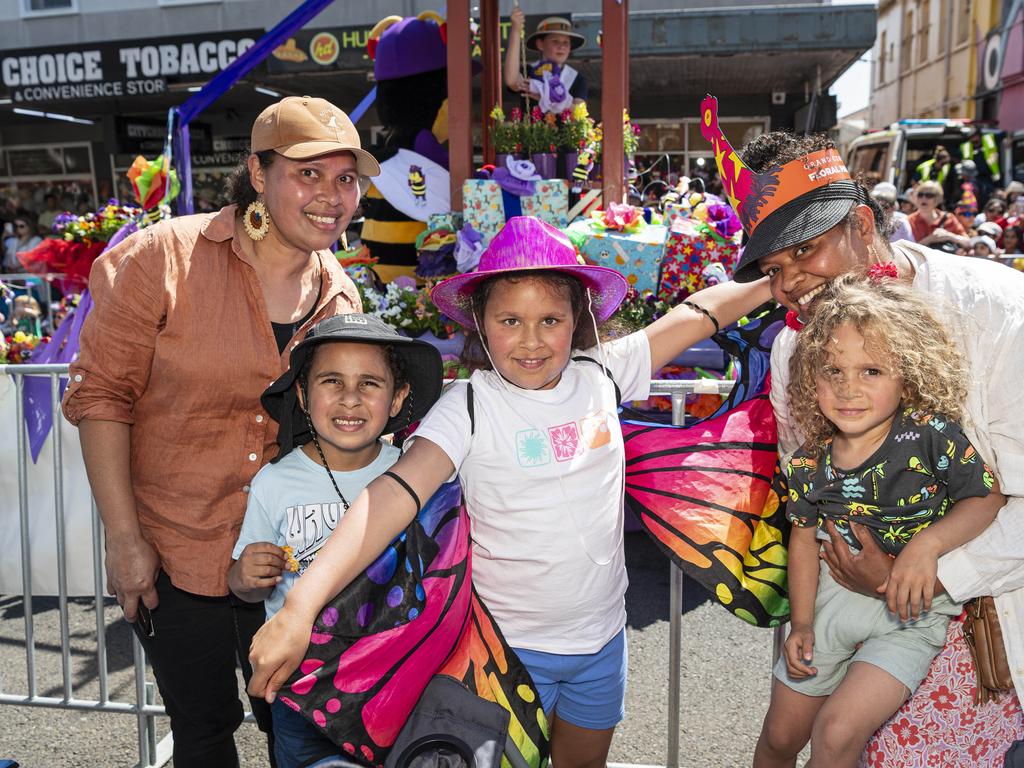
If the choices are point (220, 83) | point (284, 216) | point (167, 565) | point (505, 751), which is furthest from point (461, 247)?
point (505, 751)

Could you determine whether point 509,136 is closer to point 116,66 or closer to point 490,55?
point 490,55

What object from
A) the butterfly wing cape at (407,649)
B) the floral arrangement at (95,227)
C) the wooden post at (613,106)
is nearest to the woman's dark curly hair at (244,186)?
the butterfly wing cape at (407,649)

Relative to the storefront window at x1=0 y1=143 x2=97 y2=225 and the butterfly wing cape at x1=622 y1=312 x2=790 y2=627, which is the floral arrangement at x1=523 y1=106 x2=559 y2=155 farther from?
the storefront window at x1=0 y1=143 x2=97 y2=225

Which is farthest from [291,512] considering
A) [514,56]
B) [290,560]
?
[514,56]

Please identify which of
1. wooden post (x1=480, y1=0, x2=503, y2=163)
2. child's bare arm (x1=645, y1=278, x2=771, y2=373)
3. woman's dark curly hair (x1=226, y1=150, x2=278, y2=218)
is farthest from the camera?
wooden post (x1=480, y1=0, x2=503, y2=163)

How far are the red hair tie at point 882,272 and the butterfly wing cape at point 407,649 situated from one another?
1058mm

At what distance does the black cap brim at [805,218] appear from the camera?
6.06ft

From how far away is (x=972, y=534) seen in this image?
5.71 ft

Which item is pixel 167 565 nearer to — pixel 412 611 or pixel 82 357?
pixel 82 357

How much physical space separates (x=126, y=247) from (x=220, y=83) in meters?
4.50

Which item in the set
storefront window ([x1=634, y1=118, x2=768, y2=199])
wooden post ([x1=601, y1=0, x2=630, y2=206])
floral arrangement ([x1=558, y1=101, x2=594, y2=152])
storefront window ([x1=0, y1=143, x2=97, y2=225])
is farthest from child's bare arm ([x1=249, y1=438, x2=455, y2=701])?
storefront window ([x1=0, y1=143, x2=97, y2=225])

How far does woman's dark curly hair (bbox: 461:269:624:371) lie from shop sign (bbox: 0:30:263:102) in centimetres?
1202

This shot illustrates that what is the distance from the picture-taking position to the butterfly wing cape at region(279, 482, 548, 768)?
1.59m

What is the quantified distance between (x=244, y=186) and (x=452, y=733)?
1.48 meters
